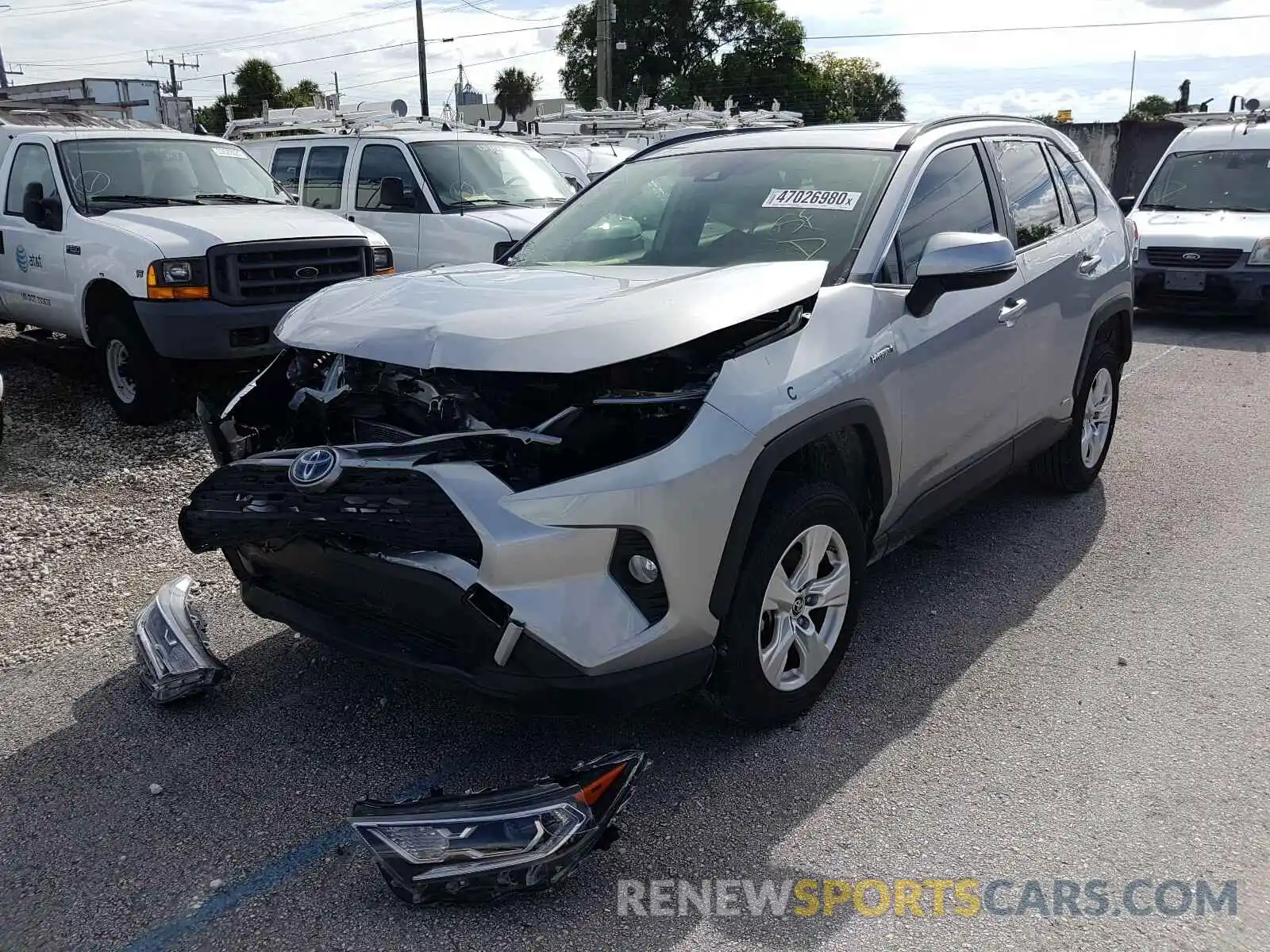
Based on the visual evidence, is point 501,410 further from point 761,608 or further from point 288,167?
point 288,167

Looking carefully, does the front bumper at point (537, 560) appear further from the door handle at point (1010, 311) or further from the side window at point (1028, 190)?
the side window at point (1028, 190)

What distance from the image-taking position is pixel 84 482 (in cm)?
611

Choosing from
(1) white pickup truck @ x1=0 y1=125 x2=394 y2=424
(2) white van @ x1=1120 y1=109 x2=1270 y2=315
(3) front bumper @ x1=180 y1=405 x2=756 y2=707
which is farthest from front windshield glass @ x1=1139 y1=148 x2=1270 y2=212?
(3) front bumper @ x1=180 y1=405 x2=756 y2=707

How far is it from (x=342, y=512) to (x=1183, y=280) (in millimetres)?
10424

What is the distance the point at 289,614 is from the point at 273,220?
511 cm

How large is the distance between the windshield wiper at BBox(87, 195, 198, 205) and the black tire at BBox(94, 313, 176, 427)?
104cm

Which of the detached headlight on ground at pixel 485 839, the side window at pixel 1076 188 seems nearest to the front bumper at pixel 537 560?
the detached headlight on ground at pixel 485 839

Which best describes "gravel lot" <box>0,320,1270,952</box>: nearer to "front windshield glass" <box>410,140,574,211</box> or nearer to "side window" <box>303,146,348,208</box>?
"front windshield glass" <box>410,140,574,211</box>

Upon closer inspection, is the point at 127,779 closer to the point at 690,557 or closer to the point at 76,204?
the point at 690,557

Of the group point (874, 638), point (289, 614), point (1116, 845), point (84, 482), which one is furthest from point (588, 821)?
point (84, 482)

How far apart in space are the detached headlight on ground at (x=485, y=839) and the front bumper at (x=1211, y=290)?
9.41m

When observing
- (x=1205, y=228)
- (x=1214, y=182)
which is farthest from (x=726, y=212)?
(x=1214, y=182)

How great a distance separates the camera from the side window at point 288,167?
1079 cm

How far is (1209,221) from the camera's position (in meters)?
11.4
